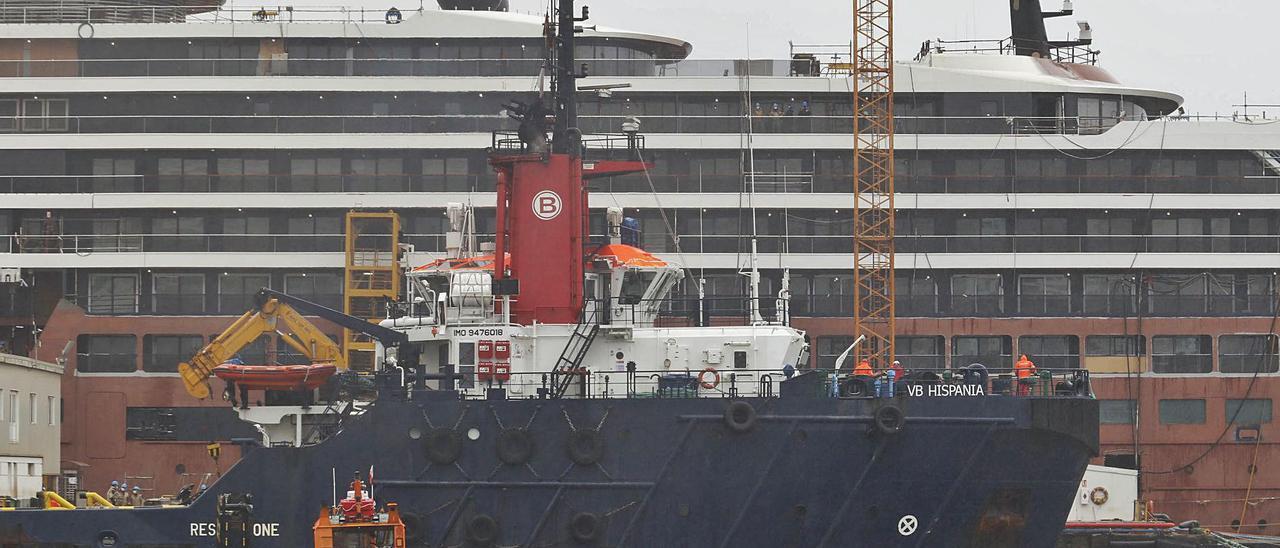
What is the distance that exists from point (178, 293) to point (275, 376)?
22401 mm

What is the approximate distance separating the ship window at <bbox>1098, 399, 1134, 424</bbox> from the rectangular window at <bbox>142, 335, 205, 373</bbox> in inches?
1012

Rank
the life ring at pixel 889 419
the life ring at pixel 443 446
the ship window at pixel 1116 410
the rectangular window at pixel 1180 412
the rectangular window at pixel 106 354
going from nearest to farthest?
the life ring at pixel 889 419
the life ring at pixel 443 446
the rectangular window at pixel 106 354
the ship window at pixel 1116 410
the rectangular window at pixel 1180 412

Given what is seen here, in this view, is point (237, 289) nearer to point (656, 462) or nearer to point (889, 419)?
point (656, 462)

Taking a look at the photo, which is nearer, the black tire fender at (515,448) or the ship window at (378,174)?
the black tire fender at (515,448)

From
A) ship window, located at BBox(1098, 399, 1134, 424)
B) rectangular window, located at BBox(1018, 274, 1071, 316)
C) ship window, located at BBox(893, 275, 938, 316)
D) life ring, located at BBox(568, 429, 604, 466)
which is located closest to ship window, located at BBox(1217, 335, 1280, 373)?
ship window, located at BBox(1098, 399, 1134, 424)

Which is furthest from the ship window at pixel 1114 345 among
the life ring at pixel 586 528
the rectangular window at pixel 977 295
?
the life ring at pixel 586 528

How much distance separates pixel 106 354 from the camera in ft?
176

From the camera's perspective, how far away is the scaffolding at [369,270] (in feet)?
173

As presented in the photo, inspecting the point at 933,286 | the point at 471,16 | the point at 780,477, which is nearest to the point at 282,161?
the point at 471,16

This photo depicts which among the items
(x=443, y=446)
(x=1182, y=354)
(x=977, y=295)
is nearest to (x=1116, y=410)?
(x=1182, y=354)

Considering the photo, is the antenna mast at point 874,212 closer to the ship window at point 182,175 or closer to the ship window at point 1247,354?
the ship window at point 1247,354

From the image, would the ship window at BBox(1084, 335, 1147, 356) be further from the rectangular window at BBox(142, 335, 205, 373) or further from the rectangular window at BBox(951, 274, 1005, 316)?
the rectangular window at BBox(142, 335, 205, 373)

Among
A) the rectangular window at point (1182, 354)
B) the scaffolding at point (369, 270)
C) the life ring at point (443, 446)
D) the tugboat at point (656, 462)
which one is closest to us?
the tugboat at point (656, 462)

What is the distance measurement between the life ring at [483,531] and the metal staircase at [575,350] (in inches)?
102
